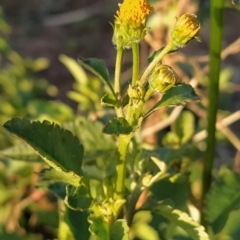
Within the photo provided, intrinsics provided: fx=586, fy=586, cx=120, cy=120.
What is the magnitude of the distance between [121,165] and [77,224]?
0.47 ft

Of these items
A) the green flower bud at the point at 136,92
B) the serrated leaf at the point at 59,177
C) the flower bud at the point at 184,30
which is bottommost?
the serrated leaf at the point at 59,177

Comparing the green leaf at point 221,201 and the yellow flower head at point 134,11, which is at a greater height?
the yellow flower head at point 134,11

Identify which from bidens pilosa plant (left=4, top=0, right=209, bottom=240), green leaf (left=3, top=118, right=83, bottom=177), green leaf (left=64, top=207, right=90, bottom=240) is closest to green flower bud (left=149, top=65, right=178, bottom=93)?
bidens pilosa plant (left=4, top=0, right=209, bottom=240)

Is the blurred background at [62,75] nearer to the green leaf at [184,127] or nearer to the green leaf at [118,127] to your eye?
the green leaf at [184,127]

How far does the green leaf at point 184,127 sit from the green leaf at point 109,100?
1.40 ft

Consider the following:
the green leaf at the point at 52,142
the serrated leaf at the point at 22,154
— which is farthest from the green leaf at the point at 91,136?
the green leaf at the point at 52,142

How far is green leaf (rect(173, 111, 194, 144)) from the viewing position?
0.99m

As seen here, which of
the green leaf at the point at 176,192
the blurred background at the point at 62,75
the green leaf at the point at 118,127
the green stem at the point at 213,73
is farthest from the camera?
the blurred background at the point at 62,75

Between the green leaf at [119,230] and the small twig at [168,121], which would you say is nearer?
the green leaf at [119,230]

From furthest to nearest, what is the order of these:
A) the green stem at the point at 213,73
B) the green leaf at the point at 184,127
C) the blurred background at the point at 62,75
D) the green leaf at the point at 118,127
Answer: the blurred background at the point at 62,75, the green leaf at the point at 184,127, the green stem at the point at 213,73, the green leaf at the point at 118,127

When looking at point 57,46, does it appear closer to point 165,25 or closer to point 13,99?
point 13,99

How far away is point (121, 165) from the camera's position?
593mm

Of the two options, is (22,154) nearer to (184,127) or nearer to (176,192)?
(176,192)

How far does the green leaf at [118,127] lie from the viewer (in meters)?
0.54
